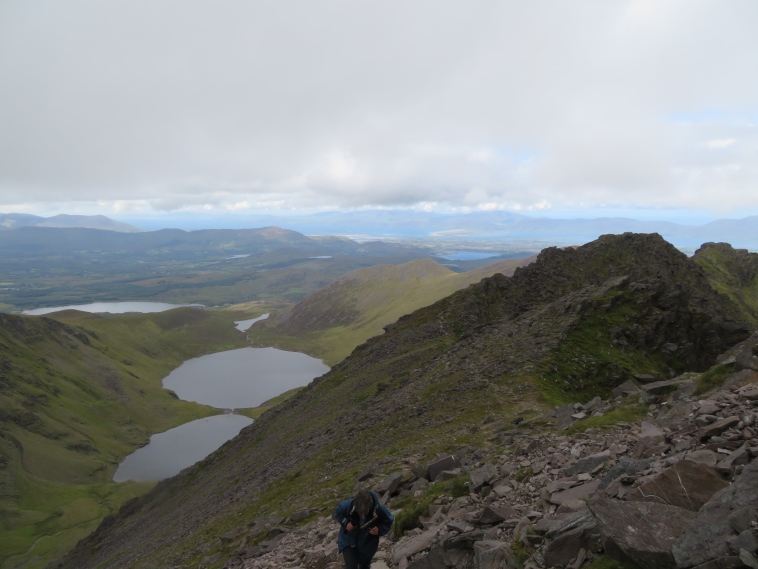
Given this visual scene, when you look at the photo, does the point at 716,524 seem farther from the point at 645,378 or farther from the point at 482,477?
the point at 645,378

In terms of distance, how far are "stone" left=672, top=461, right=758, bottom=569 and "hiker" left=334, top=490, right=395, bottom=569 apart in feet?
23.7

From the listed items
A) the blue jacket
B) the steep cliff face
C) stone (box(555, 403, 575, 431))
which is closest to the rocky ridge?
stone (box(555, 403, 575, 431))

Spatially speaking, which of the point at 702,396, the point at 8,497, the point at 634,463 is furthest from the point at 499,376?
the point at 8,497

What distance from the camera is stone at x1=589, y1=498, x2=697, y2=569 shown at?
8375 mm

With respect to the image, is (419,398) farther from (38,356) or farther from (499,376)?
(38,356)

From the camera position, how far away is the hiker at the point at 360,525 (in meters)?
12.6

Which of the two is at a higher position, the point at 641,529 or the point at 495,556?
the point at 641,529

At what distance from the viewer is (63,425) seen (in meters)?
131

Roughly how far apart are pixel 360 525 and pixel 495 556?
3870 mm

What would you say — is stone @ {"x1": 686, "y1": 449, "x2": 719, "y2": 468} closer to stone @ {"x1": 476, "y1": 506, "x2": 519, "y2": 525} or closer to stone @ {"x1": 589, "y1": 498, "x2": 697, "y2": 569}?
stone @ {"x1": 589, "y1": 498, "x2": 697, "y2": 569}

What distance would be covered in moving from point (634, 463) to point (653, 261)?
65975 millimetres

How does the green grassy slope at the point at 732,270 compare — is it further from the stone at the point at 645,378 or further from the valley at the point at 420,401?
the stone at the point at 645,378

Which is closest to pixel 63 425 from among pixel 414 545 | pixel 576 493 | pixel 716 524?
pixel 414 545

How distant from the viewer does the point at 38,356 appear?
157250mm
